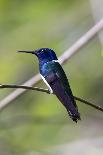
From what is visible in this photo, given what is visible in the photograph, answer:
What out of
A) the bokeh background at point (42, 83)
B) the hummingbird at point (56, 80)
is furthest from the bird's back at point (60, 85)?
the bokeh background at point (42, 83)

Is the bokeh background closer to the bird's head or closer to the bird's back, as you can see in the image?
the bird's head

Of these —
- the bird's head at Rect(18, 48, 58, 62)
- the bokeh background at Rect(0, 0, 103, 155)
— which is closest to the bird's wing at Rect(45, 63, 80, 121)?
the bird's head at Rect(18, 48, 58, 62)

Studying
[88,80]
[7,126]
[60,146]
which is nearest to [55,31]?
[88,80]

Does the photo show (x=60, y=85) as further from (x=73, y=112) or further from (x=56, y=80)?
(x=73, y=112)

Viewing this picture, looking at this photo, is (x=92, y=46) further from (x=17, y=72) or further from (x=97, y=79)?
(x=17, y=72)

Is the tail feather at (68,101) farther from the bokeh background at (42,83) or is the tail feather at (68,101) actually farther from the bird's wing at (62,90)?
the bokeh background at (42,83)

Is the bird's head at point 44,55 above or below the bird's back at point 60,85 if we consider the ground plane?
above

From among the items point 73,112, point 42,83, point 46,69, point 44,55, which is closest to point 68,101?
point 73,112
